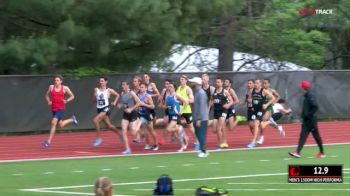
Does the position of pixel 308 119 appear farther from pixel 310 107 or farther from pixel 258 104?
pixel 258 104

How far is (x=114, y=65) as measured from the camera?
98.7 feet

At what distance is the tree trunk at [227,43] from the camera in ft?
111

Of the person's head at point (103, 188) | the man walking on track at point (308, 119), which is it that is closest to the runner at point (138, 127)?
the man walking on track at point (308, 119)

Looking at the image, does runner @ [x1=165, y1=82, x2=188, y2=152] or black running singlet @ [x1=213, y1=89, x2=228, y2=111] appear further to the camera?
black running singlet @ [x1=213, y1=89, x2=228, y2=111]

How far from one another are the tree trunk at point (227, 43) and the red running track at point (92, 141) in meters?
4.63

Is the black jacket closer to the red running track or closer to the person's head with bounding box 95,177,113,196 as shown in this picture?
the red running track

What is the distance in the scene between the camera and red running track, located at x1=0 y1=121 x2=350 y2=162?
70.5 feet

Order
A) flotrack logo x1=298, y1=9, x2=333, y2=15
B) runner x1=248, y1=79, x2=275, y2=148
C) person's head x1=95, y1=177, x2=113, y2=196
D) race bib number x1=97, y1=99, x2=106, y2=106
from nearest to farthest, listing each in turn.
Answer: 1. person's head x1=95, y1=177, x2=113, y2=196
2. race bib number x1=97, y1=99, x2=106, y2=106
3. runner x1=248, y1=79, x2=275, y2=148
4. flotrack logo x1=298, y1=9, x2=333, y2=15

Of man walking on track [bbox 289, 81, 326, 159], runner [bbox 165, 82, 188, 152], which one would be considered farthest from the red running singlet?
man walking on track [bbox 289, 81, 326, 159]

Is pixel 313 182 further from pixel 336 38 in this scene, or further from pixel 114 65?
pixel 336 38

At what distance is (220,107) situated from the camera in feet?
73.2

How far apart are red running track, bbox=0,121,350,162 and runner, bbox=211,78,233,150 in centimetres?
36

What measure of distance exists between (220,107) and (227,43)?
12.1m

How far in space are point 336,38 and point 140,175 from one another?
24.8m
